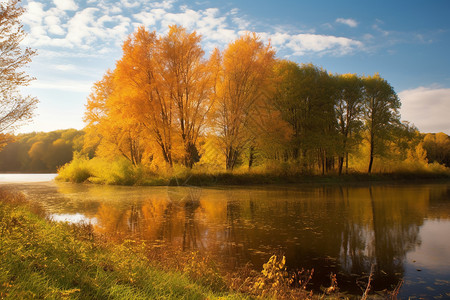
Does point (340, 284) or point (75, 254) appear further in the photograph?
point (340, 284)

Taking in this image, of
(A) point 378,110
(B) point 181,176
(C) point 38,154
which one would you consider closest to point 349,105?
(A) point 378,110

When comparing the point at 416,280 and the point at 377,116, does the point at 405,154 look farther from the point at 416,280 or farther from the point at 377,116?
the point at 416,280

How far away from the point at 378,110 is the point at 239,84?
18.1 meters

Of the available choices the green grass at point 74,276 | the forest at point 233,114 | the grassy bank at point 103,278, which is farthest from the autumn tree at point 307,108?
the green grass at point 74,276

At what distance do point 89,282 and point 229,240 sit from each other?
4470 millimetres

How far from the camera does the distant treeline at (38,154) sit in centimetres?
6519

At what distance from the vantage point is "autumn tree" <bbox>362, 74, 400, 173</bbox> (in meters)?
33.8

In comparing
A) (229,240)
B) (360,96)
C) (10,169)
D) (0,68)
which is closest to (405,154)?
(360,96)

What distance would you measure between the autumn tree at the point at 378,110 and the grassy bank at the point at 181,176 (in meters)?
4.31

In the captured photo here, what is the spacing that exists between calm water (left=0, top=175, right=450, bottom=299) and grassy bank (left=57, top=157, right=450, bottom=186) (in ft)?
29.0

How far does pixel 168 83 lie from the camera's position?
22.6 meters

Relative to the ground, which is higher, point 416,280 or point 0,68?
point 0,68

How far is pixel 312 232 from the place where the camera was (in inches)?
341

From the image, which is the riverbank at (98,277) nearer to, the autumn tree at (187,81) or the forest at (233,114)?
the forest at (233,114)
